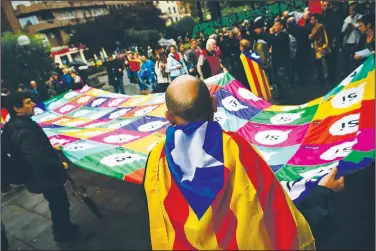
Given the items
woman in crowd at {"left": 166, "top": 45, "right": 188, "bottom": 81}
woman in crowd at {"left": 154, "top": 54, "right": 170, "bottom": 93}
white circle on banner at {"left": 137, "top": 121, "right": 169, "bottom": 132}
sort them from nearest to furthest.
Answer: white circle on banner at {"left": 137, "top": 121, "right": 169, "bottom": 132} → woman in crowd at {"left": 166, "top": 45, "right": 188, "bottom": 81} → woman in crowd at {"left": 154, "top": 54, "right": 170, "bottom": 93}

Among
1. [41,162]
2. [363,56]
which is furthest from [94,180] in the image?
[363,56]

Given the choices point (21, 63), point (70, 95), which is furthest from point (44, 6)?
point (70, 95)

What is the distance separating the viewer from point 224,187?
53.1 inches

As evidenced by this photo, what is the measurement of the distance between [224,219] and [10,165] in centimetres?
303

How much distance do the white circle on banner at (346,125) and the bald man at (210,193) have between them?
211 cm

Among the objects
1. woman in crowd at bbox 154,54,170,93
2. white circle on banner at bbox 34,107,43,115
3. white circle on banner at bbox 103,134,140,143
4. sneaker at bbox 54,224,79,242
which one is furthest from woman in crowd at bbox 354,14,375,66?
white circle on banner at bbox 34,107,43,115

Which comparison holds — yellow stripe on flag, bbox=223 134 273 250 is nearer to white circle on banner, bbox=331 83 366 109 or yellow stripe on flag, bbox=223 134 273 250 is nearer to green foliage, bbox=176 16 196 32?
white circle on banner, bbox=331 83 366 109

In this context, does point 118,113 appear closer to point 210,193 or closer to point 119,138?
point 119,138

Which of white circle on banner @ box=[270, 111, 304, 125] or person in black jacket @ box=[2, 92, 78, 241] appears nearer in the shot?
person in black jacket @ box=[2, 92, 78, 241]

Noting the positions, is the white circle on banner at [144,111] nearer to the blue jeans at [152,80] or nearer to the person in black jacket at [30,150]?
the person in black jacket at [30,150]

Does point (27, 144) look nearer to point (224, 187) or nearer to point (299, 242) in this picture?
point (224, 187)

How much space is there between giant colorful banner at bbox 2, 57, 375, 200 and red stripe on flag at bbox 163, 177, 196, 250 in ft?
3.40

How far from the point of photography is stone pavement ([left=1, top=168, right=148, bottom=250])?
3895 mm

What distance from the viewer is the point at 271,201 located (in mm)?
1361
